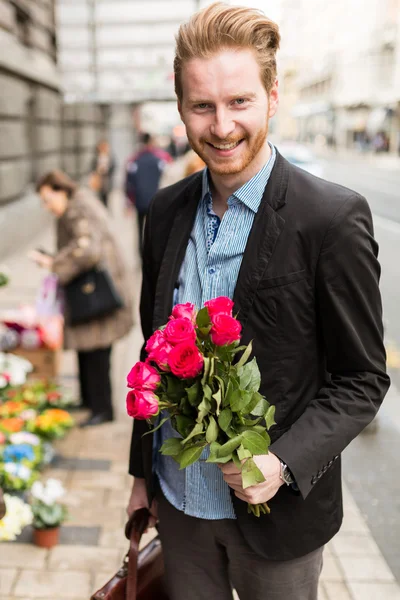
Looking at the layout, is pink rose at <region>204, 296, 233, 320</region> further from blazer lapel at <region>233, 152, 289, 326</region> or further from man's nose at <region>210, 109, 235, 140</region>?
man's nose at <region>210, 109, 235, 140</region>

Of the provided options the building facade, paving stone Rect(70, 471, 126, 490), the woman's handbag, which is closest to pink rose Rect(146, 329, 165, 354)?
paving stone Rect(70, 471, 126, 490)

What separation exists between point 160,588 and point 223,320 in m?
1.09

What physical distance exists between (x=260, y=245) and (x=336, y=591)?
218 cm

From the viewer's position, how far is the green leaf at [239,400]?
144 cm

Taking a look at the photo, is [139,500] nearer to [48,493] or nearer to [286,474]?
[286,474]

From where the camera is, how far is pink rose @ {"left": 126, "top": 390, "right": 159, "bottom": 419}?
4.67ft

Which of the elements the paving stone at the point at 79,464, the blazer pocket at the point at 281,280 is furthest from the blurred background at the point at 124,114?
the paving stone at the point at 79,464

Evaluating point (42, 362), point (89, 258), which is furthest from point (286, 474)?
point (42, 362)

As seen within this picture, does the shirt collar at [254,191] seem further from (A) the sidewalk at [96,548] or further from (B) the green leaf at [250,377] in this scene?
(A) the sidewalk at [96,548]

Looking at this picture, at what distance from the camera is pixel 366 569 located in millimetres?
3369

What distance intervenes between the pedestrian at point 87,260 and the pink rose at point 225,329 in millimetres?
3306

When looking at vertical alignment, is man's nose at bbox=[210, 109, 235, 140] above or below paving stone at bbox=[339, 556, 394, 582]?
above

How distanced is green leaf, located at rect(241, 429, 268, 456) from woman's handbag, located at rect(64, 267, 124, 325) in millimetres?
3379

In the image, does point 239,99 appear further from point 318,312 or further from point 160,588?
point 160,588
